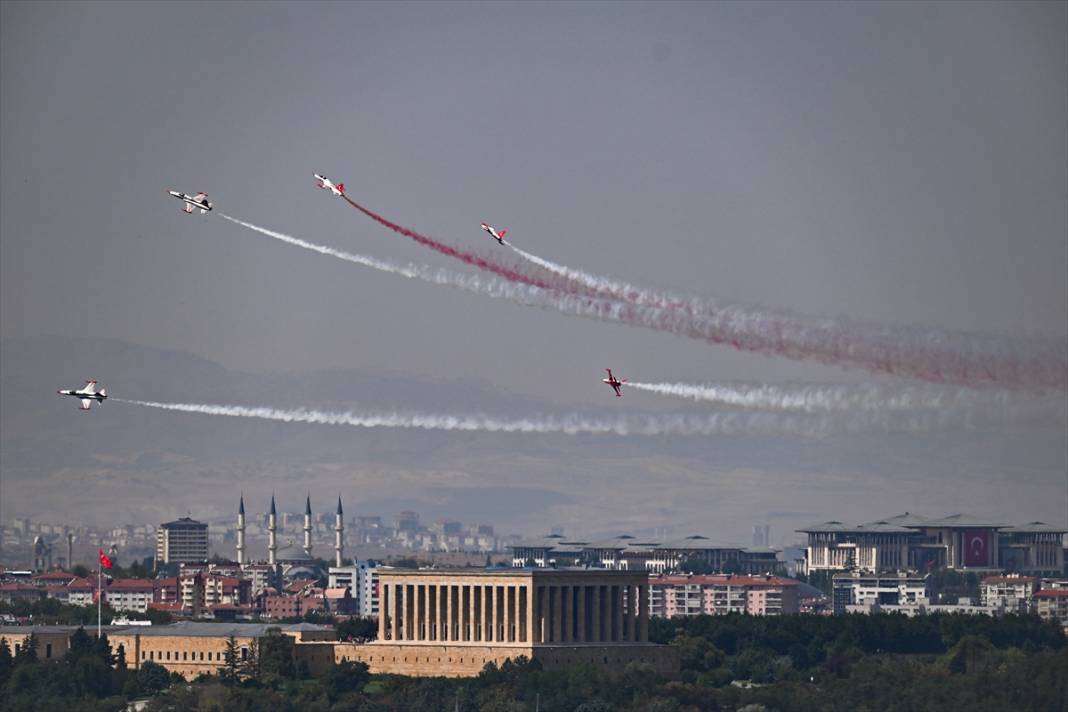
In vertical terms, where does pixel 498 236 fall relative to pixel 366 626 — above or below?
above

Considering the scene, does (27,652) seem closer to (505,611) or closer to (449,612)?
(449,612)

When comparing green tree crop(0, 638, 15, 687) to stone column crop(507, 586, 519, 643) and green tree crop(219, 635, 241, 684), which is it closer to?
green tree crop(219, 635, 241, 684)

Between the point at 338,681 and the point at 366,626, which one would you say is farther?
the point at 366,626

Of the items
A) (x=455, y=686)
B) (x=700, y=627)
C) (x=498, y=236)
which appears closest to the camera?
(x=498, y=236)

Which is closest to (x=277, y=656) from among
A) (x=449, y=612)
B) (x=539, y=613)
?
(x=449, y=612)

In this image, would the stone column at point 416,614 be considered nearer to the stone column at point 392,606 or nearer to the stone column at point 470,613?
the stone column at point 392,606

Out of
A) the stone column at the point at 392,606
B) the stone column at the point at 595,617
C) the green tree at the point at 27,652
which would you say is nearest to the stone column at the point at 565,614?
the stone column at the point at 595,617

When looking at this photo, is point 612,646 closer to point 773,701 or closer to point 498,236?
point 773,701

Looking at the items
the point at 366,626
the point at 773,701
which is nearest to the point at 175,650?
the point at 366,626

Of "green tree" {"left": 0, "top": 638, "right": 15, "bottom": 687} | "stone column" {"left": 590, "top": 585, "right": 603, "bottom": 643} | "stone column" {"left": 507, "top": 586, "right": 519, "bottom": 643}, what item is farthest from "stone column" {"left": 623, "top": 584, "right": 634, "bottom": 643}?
"green tree" {"left": 0, "top": 638, "right": 15, "bottom": 687}
